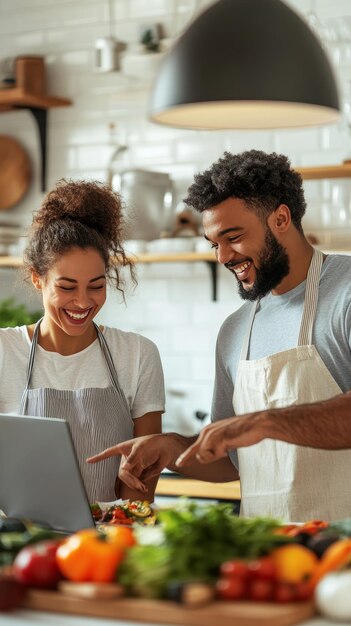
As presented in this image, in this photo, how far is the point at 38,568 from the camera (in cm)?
170

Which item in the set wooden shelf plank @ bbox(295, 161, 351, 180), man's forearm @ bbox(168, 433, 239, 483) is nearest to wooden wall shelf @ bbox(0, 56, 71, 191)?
wooden shelf plank @ bbox(295, 161, 351, 180)

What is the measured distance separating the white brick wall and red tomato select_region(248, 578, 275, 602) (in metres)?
3.01

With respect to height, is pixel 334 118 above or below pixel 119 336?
above

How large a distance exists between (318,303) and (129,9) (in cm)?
248

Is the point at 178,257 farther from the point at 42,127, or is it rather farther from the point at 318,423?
the point at 318,423

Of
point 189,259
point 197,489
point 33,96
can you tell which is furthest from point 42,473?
point 33,96

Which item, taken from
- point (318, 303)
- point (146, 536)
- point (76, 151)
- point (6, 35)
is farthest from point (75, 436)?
point (6, 35)

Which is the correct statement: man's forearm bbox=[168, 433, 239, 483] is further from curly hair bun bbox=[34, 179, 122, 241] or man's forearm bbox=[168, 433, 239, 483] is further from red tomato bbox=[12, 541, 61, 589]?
red tomato bbox=[12, 541, 61, 589]

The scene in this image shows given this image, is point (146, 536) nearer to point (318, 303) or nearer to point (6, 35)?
point (318, 303)

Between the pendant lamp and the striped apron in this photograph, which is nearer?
the pendant lamp

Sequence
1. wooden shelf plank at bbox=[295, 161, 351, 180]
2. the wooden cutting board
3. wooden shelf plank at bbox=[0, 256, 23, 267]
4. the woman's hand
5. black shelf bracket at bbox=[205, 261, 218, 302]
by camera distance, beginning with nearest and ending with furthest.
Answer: the wooden cutting board < the woman's hand < wooden shelf plank at bbox=[295, 161, 351, 180] < black shelf bracket at bbox=[205, 261, 218, 302] < wooden shelf plank at bbox=[0, 256, 23, 267]

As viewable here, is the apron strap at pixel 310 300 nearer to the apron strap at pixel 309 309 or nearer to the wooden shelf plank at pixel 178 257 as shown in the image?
the apron strap at pixel 309 309

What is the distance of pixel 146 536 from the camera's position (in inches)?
70.2

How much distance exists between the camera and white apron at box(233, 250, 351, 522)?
2854 mm
